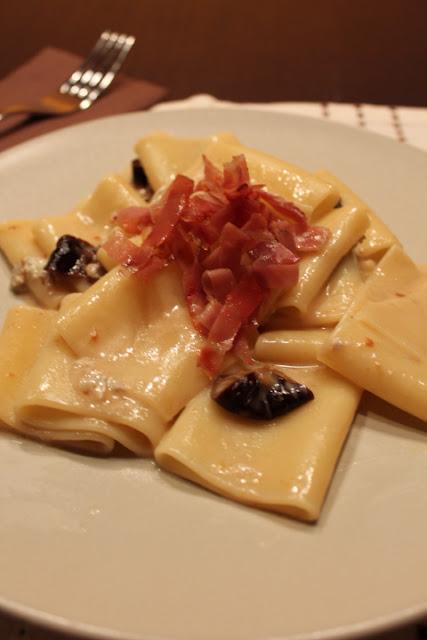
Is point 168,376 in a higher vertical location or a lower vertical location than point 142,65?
higher

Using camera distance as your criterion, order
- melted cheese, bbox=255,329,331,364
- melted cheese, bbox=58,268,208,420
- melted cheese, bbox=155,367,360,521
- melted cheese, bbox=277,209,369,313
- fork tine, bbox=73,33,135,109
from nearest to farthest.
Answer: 1. melted cheese, bbox=155,367,360,521
2. melted cheese, bbox=58,268,208,420
3. melted cheese, bbox=255,329,331,364
4. melted cheese, bbox=277,209,369,313
5. fork tine, bbox=73,33,135,109

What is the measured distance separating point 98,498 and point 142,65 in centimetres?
602

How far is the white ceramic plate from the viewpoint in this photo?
181 cm

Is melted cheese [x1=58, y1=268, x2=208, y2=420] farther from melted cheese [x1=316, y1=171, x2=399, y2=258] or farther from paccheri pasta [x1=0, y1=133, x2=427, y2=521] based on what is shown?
melted cheese [x1=316, y1=171, x2=399, y2=258]

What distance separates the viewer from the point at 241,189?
2852 mm

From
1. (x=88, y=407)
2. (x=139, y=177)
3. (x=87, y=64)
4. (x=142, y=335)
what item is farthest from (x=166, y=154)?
(x=87, y=64)

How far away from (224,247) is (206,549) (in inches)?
46.1

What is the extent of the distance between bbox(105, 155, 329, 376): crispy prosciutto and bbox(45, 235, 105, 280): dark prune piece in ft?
0.67

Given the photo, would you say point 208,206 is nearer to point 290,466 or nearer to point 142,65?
point 290,466

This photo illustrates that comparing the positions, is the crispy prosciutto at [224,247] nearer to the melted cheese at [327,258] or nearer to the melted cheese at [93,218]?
the melted cheese at [327,258]

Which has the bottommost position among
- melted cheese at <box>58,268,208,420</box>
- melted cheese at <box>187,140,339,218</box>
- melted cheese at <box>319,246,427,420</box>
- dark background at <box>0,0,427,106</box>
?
dark background at <box>0,0,427,106</box>

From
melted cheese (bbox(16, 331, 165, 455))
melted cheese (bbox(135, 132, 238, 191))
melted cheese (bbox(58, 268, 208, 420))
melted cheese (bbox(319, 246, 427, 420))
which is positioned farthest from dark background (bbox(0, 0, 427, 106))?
melted cheese (bbox(16, 331, 165, 455))

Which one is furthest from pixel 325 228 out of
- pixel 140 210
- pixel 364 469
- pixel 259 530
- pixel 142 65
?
pixel 142 65

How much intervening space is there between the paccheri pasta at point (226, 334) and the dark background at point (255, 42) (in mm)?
3999
